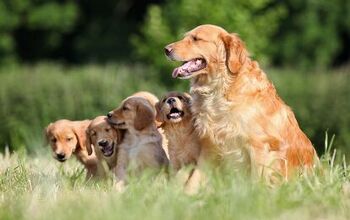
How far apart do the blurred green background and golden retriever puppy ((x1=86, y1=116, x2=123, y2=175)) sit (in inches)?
122

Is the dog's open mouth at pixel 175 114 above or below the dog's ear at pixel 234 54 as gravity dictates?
below

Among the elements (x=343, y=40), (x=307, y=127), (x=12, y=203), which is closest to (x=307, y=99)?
(x=307, y=127)

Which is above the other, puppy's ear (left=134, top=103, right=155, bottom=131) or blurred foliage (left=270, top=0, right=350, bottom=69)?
puppy's ear (left=134, top=103, right=155, bottom=131)

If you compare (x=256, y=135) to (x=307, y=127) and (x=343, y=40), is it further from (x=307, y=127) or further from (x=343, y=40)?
(x=343, y=40)

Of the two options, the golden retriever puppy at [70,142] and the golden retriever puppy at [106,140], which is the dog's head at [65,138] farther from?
the golden retriever puppy at [106,140]

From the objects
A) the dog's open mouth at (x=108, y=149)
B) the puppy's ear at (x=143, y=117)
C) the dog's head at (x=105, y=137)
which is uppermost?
the puppy's ear at (x=143, y=117)

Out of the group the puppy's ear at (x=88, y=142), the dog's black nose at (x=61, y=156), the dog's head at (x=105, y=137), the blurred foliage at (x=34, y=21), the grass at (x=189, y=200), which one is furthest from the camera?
the blurred foliage at (x=34, y=21)

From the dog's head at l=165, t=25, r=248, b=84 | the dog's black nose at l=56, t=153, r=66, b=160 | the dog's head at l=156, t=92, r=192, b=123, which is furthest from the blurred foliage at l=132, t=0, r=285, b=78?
the dog's head at l=165, t=25, r=248, b=84

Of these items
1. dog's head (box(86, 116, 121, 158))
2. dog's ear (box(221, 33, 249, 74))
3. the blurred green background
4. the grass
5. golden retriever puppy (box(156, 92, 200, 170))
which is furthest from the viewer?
the blurred green background

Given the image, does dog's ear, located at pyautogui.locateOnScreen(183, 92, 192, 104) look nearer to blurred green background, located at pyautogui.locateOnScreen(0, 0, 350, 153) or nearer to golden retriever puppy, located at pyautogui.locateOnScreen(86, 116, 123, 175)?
golden retriever puppy, located at pyautogui.locateOnScreen(86, 116, 123, 175)

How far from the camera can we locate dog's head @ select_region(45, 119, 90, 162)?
11359mm

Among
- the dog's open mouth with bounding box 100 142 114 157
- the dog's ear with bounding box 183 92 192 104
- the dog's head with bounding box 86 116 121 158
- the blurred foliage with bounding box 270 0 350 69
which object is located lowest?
the blurred foliage with bounding box 270 0 350 69

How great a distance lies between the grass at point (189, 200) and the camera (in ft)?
26.0

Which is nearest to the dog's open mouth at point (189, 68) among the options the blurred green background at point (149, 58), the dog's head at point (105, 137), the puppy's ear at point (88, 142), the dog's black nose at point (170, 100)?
the dog's black nose at point (170, 100)
